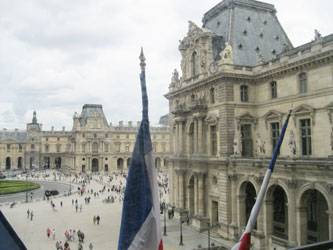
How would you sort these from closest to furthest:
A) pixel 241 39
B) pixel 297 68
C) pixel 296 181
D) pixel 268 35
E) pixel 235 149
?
pixel 296 181
pixel 297 68
pixel 235 149
pixel 241 39
pixel 268 35

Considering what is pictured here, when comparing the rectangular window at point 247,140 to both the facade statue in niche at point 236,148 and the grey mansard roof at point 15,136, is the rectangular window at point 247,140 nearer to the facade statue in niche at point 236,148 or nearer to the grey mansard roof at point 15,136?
the facade statue in niche at point 236,148

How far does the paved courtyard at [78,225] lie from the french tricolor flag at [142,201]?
26.5 meters

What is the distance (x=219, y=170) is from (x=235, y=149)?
3.24 metres

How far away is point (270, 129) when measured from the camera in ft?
105

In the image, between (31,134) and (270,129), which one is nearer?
(270,129)

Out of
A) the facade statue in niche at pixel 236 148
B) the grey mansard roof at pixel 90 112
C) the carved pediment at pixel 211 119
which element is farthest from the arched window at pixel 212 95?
the grey mansard roof at pixel 90 112

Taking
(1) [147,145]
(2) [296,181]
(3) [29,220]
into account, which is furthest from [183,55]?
(1) [147,145]

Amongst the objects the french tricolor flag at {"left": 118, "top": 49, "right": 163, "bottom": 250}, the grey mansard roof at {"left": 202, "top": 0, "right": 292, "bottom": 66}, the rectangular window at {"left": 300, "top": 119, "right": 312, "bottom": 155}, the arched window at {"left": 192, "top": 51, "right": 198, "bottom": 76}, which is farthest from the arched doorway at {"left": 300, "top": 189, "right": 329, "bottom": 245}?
the french tricolor flag at {"left": 118, "top": 49, "right": 163, "bottom": 250}

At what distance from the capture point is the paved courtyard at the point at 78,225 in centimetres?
3161

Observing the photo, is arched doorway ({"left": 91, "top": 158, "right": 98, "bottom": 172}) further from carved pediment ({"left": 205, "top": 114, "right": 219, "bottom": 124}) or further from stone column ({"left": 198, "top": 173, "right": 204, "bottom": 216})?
carved pediment ({"left": 205, "top": 114, "right": 219, "bottom": 124})

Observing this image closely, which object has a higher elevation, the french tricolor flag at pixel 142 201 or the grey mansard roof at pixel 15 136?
the grey mansard roof at pixel 15 136

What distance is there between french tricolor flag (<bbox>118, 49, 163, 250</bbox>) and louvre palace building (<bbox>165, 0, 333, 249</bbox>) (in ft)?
66.8

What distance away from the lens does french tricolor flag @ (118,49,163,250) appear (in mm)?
4758

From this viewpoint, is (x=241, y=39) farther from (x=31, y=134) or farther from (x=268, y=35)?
(x=31, y=134)
